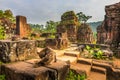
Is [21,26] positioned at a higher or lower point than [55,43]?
higher

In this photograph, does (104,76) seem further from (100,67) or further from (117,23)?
(117,23)

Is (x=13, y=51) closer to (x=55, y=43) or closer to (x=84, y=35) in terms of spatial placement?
(x=55, y=43)

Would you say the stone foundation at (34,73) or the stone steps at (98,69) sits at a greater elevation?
the stone foundation at (34,73)

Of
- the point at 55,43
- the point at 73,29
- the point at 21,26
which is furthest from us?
the point at 73,29

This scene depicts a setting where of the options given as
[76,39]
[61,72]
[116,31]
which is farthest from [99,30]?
[76,39]

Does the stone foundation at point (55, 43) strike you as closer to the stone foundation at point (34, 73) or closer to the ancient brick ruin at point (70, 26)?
the stone foundation at point (34, 73)

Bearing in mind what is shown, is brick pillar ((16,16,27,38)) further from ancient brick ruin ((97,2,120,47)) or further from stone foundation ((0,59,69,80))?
stone foundation ((0,59,69,80))

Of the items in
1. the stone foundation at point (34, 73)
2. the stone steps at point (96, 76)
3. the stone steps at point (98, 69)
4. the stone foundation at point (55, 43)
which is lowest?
the stone steps at point (96, 76)

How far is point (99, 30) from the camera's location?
1214cm

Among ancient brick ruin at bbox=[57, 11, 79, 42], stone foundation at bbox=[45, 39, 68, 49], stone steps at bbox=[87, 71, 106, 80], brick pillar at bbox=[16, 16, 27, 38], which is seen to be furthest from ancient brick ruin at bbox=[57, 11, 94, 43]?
stone steps at bbox=[87, 71, 106, 80]

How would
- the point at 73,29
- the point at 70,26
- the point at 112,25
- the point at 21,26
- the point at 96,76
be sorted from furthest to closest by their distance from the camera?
1. the point at 70,26
2. the point at 73,29
3. the point at 21,26
4. the point at 112,25
5. the point at 96,76

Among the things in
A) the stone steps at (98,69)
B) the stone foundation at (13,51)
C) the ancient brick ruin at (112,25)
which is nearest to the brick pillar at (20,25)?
the ancient brick ruin at (112,25)

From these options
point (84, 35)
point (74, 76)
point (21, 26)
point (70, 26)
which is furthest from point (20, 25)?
point (84, 35)

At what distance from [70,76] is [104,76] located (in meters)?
1.63
